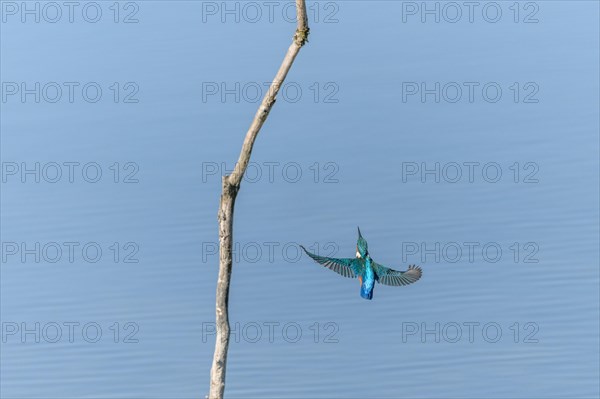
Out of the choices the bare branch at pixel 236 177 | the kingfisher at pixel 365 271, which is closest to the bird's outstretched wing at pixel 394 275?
the kingfisher at pixel 365 271

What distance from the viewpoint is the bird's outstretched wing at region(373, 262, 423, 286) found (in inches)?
247

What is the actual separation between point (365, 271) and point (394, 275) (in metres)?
0.17

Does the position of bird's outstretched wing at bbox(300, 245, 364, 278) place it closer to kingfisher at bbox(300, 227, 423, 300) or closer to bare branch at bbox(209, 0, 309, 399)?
kingfisher at bbox(300, 227, 423, 300)

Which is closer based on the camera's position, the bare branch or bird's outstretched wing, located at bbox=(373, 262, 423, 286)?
the bare branch

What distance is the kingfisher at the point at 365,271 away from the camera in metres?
6.24

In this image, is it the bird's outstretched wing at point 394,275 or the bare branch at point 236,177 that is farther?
the bird's outstretched wing at point 394,275

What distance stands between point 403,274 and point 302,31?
1.42 m

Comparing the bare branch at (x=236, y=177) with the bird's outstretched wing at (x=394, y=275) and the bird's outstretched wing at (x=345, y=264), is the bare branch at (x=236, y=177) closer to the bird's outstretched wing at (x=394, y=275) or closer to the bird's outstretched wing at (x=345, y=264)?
the bird's outstretched wing at (x=345, y=264)

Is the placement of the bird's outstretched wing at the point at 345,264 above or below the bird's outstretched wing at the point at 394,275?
above

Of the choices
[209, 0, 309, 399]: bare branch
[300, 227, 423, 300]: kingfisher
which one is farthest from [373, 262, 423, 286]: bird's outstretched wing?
[209, 0, 309, 399]: bare branch

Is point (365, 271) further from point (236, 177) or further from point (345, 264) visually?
point (236, 177)

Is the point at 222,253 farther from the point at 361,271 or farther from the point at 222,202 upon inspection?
the point at 361,271

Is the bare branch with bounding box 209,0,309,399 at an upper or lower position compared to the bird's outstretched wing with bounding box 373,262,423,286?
upper

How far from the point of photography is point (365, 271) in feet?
20.5
